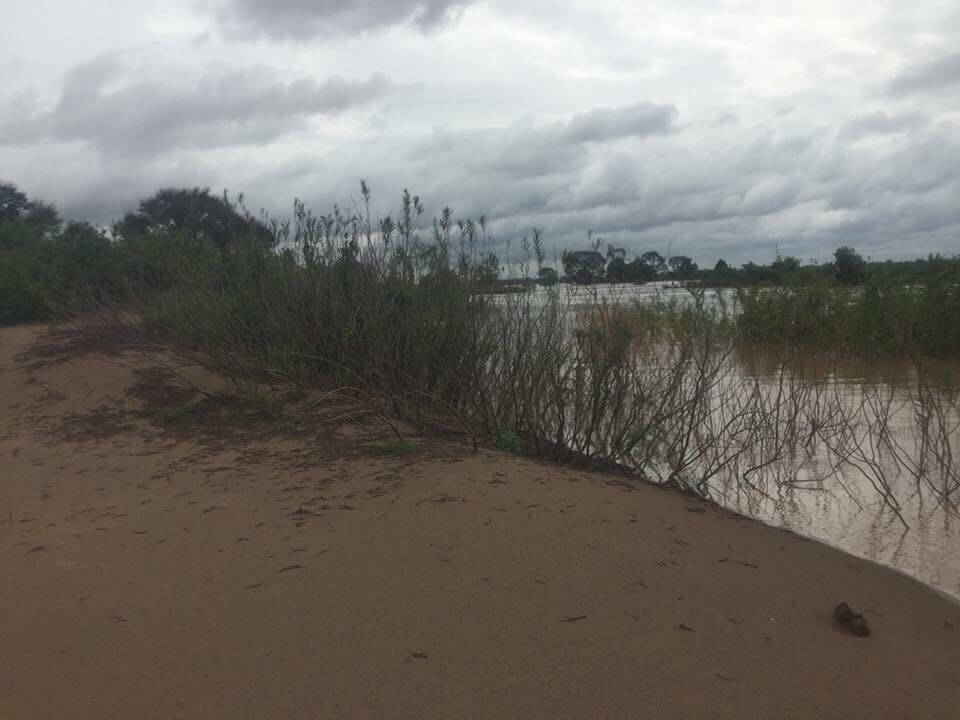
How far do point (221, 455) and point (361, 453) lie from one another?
1257 millimetres

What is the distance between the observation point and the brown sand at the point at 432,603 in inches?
132

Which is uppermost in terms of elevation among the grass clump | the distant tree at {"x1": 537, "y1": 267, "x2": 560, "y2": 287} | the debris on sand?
the distant tree at {"x1": 537, "y1": 267, "x2": 560, "y2": 287}

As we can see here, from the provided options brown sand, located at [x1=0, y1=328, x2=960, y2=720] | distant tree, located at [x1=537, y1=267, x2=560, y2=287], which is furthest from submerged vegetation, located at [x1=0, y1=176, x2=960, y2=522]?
brown sand, located at [x1=0, y1=328, x2=960, y2=720]

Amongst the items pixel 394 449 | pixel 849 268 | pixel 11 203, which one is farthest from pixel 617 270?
pixel 11 203

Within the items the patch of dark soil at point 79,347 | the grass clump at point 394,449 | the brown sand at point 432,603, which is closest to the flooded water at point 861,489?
the brown sand at point 432,603

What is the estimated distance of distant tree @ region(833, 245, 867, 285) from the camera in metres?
18.7

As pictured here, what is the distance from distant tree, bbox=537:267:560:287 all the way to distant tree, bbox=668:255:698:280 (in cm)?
145

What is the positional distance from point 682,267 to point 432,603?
5.31m

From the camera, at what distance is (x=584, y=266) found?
7.50 m

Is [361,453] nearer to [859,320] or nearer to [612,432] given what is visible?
[612,432]

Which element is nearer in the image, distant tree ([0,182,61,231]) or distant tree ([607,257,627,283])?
distant tree ([607,257,627,283])

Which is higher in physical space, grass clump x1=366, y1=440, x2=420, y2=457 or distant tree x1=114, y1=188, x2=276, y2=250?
distant tree x1=114, y1=188, x2=276, y2=250

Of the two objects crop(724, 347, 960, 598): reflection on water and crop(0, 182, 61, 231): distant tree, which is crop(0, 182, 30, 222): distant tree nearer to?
crop(0, 182, 61, 231): distant tree

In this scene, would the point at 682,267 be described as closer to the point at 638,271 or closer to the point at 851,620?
the point at 638,271
